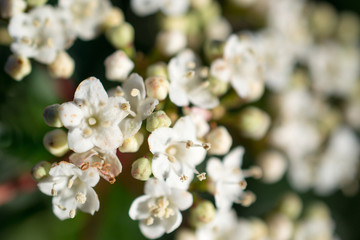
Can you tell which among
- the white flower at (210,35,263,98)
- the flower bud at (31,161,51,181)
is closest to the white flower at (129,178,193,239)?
the flower bud at (31,161,51,181)

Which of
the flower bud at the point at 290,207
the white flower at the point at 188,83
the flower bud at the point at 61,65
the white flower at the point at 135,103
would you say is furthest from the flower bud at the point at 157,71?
the flower bud at the point at 290,207

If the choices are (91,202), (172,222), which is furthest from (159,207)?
(91,202)

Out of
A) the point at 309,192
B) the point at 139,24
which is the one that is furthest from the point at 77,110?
the point at 309,192

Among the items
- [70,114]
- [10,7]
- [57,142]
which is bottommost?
[57,142]

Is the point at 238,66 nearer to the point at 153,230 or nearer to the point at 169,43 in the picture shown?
the point at 169,43

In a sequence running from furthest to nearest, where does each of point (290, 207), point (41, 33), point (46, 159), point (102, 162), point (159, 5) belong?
point (290, 207) → point (159, 5) → point (46, 159) → point (41, 33) → point (102, 162)

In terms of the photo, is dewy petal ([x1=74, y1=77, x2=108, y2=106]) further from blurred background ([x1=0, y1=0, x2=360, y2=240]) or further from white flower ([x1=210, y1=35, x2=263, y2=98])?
white flower ([x1=210, y1=35, x2=263, y2=98])
